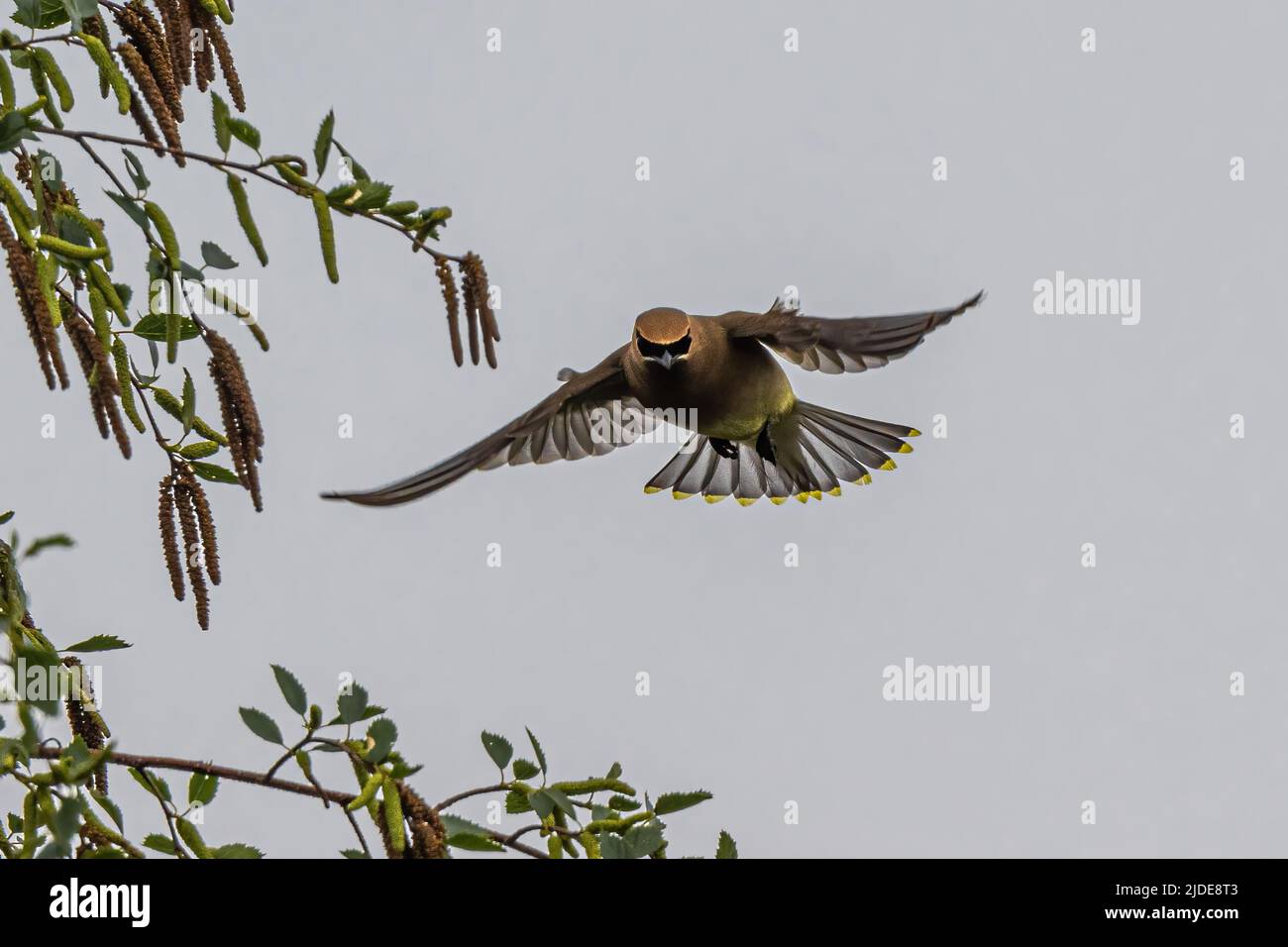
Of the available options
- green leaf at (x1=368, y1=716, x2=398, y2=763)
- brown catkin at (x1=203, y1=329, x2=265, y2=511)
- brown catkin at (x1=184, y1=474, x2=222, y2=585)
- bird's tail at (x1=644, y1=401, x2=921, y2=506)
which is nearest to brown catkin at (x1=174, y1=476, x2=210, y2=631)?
brown catkin at (x1=184, y1=474, x2=222, y2=585)

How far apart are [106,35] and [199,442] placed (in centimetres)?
62

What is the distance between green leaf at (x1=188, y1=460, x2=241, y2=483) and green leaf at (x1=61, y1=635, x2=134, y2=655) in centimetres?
28

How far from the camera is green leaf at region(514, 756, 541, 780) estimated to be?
2.46 metres

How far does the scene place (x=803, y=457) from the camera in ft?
17.6

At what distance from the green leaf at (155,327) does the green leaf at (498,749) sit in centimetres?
74

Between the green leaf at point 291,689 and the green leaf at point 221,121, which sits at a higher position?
the green leaf at point 221,121

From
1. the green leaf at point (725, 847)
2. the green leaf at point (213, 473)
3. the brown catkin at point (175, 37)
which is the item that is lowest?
the green leaf at point (725, 847)

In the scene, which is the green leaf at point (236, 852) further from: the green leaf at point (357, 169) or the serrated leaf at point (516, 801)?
the green leaf at point (357, 169)

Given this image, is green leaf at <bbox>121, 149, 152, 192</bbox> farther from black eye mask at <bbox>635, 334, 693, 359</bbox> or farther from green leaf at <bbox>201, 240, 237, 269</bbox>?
black eye mask at <bbox>635, 334, 693, 359</bbox>

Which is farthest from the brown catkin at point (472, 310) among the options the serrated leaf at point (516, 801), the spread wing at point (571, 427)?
the spread wing at point (571, 427)

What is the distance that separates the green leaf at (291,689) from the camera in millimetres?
2258

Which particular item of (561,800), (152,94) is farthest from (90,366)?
(561,800)
